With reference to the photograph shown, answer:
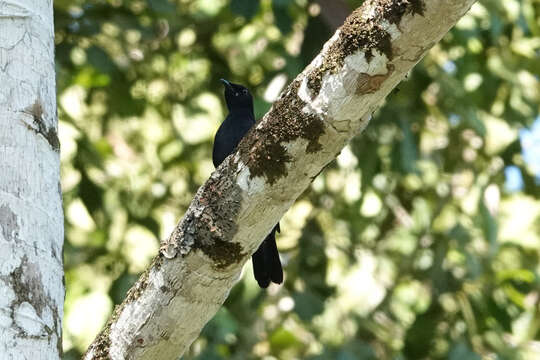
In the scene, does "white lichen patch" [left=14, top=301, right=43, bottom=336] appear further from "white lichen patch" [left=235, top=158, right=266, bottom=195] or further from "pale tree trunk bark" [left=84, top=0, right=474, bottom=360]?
"white lichen patch" [left=235, top=158, right=266, bottom=195]

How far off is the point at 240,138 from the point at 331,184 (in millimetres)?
2219

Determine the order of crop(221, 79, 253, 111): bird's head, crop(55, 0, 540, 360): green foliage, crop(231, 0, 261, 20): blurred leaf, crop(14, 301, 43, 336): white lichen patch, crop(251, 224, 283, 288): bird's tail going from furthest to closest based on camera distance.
A: crop(55, 0, 540, 360): green foliage < crop(221, 79, 253, 111): bird's head < crop(231, 0, 261, 20): blurred leaf < crop(251, 224, 283, 288): bird's tail < crop(14, 301, 43, 336): white lichen patch

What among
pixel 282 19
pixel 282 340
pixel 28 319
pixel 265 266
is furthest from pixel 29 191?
pixel 282 340

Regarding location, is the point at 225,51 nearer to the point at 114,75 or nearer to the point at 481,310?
the point at 114,75

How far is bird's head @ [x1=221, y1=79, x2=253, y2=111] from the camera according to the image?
17.6ft

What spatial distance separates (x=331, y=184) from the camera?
22.5 feet

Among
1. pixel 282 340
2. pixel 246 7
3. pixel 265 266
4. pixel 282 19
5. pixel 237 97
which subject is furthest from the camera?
pixel 282 340

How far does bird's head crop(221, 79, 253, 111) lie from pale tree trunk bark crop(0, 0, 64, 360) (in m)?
2.71

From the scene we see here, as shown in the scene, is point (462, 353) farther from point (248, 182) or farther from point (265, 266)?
point (248, 182)

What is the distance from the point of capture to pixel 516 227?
21.7ft

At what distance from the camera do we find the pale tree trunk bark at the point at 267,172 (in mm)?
2229

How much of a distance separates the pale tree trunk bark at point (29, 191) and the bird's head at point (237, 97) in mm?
2713

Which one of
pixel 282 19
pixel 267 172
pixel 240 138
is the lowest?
pixel 240 138

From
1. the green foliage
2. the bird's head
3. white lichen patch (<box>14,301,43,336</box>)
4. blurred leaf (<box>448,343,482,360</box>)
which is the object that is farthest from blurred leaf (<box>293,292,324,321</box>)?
white lichen patch (<box>14,301,43,336</box>)
